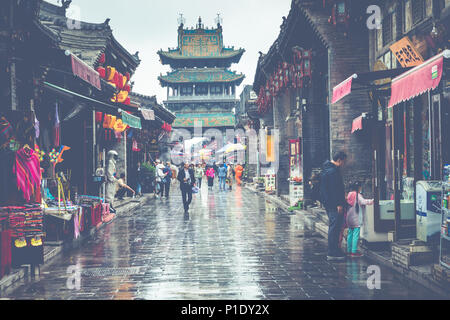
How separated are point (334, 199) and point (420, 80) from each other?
3.08 metres

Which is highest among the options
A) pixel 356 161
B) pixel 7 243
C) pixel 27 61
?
pixel 27 61

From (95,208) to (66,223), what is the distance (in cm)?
233

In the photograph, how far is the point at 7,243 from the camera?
294 inches

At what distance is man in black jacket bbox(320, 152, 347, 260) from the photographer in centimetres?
914

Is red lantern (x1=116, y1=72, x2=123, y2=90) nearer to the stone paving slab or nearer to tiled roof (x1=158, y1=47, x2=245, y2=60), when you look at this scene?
the stone paving slab

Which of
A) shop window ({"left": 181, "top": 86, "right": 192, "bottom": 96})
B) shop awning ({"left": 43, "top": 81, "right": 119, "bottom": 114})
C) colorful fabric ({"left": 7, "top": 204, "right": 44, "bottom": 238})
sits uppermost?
shop window ({"left": 181, "top": 86, "right": 192, "bottom": 96})

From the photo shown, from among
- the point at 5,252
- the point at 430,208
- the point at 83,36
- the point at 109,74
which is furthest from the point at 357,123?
the point at 83,36

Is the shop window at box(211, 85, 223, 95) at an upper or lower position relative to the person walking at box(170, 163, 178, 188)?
upper

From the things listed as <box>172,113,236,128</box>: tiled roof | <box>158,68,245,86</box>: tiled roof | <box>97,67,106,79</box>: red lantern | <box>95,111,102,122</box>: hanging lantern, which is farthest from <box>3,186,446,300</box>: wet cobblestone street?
<box>172,113,236,128</box>: tiled roof

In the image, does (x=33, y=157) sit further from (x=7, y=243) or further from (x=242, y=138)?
(x=242, y=138)

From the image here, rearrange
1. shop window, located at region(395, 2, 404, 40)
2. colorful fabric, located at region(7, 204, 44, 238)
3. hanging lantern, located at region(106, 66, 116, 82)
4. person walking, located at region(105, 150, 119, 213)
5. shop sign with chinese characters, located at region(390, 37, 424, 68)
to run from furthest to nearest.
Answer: hanging lantern, located at region(106, 66, 116, 82)
person walking, located at region(105, 150, 119, 213)
shop window, located at region(395, 2, 404, 40)
shop sign with chinese characters, located at region(390, 37, 424, 68)
colorful fabric, located at region(7, 204, 44, 238)

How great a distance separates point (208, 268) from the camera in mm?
8438

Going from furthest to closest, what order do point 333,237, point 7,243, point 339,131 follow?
point 339,131, point 333,237, point 7,243

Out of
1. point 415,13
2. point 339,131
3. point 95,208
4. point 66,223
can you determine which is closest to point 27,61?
point 66,223
